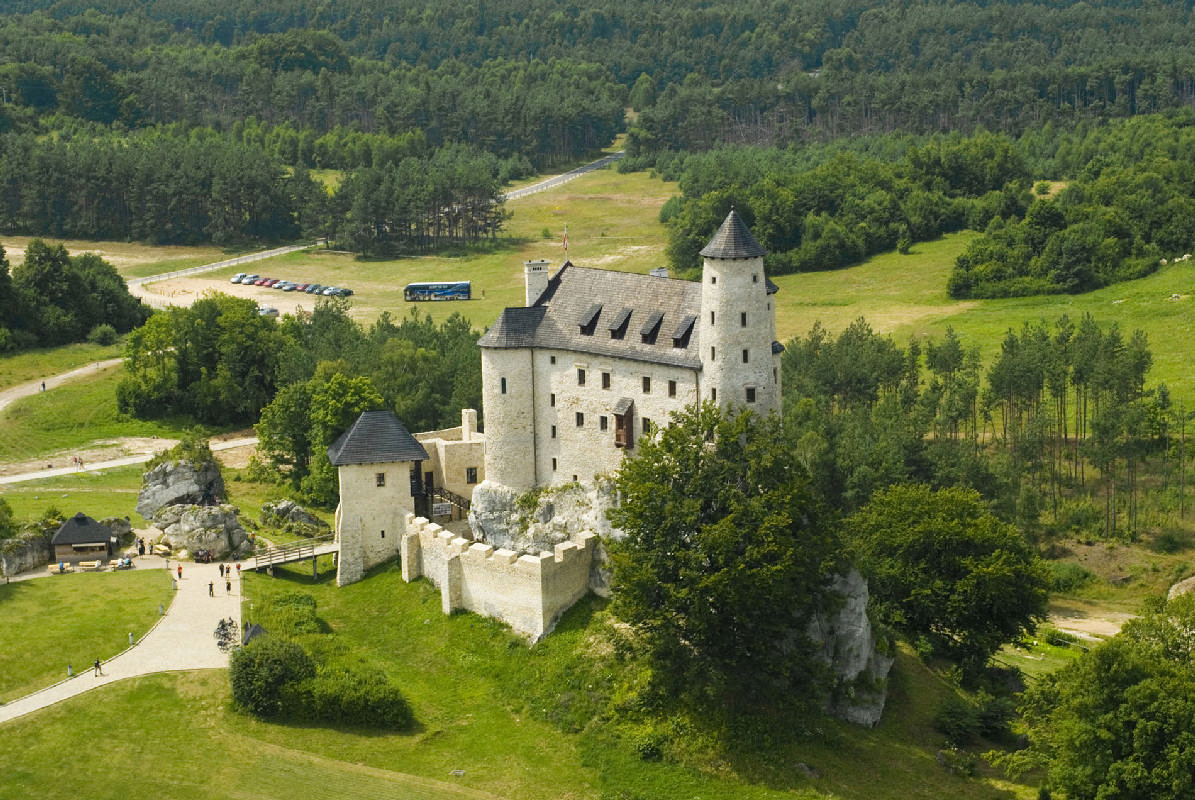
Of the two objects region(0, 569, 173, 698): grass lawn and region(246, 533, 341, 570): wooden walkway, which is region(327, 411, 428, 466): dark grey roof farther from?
region(0, 569, 173, 698): grass lawn

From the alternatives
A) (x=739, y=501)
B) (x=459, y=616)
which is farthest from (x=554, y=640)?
(x=739, y=501)

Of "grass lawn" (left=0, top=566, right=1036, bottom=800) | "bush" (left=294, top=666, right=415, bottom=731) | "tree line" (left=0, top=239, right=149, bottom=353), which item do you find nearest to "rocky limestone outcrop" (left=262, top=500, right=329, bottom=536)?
"grass lawn" (left=0, top=566, right=1036, bottom=800)

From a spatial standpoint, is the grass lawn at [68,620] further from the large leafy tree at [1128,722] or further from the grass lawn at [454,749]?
the large leafy tree at [1128,722]

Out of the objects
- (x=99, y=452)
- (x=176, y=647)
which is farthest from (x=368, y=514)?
(x=99, y=452)

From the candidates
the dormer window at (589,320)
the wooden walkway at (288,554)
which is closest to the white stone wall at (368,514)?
the wooden walkway at (288,554)

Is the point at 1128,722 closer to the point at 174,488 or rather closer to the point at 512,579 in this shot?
the point at 512,579

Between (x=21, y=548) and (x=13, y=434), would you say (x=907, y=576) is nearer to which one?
(x=21, y=548)
